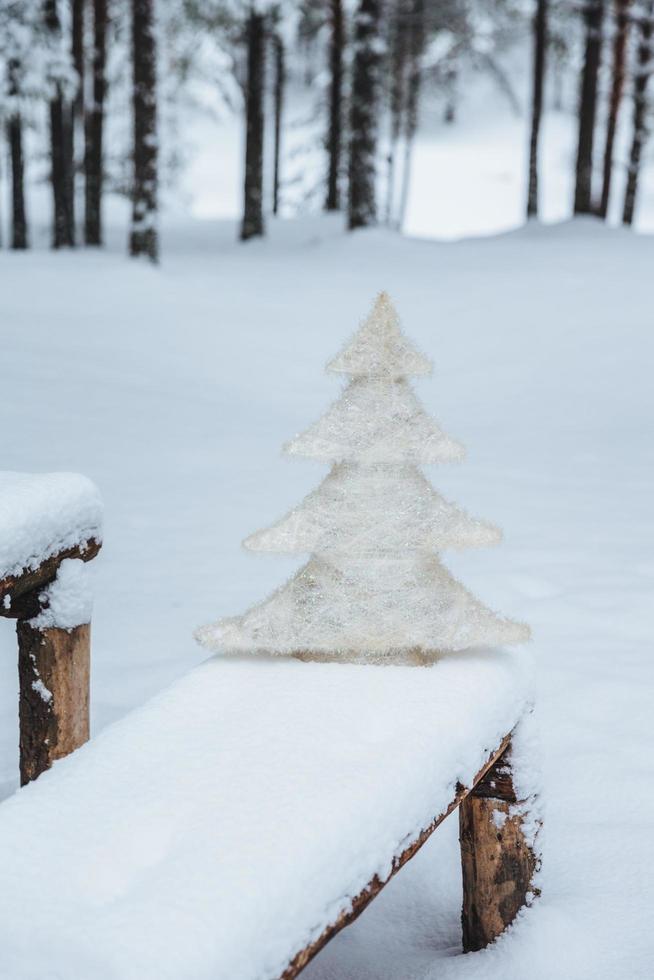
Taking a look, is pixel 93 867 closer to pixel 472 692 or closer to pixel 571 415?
pixel 472 692

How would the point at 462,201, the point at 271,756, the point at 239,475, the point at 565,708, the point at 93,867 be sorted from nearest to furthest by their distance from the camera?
the point at 93,867, the point at 271,756, the point at 565,708, the point at 239,475, the point at 462,201

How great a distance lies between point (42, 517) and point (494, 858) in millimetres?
1513

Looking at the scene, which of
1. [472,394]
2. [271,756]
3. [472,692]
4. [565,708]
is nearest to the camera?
[271,756]

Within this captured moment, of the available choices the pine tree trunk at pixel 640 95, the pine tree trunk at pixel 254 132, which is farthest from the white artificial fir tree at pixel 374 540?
the pine tree trunk at pixel 640 95

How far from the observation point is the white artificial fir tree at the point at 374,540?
2.72m

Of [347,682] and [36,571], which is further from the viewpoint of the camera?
[36,571]

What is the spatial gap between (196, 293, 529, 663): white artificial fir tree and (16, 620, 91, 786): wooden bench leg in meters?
Result: 0.65

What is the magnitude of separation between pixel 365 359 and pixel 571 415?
22.7 feet

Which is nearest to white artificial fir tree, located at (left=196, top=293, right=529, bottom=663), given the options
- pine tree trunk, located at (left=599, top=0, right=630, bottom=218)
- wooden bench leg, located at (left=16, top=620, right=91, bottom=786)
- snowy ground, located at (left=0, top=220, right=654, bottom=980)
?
wooden bench leg, located at (left=16, top=620, right=91, bottom=786)

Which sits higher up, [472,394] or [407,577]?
[407,577]

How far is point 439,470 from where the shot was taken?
8344 mm

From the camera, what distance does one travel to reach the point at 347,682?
258 centimetres

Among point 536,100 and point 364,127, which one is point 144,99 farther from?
point 536,100

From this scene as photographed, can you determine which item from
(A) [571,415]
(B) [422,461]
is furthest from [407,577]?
(A) [571,415]
